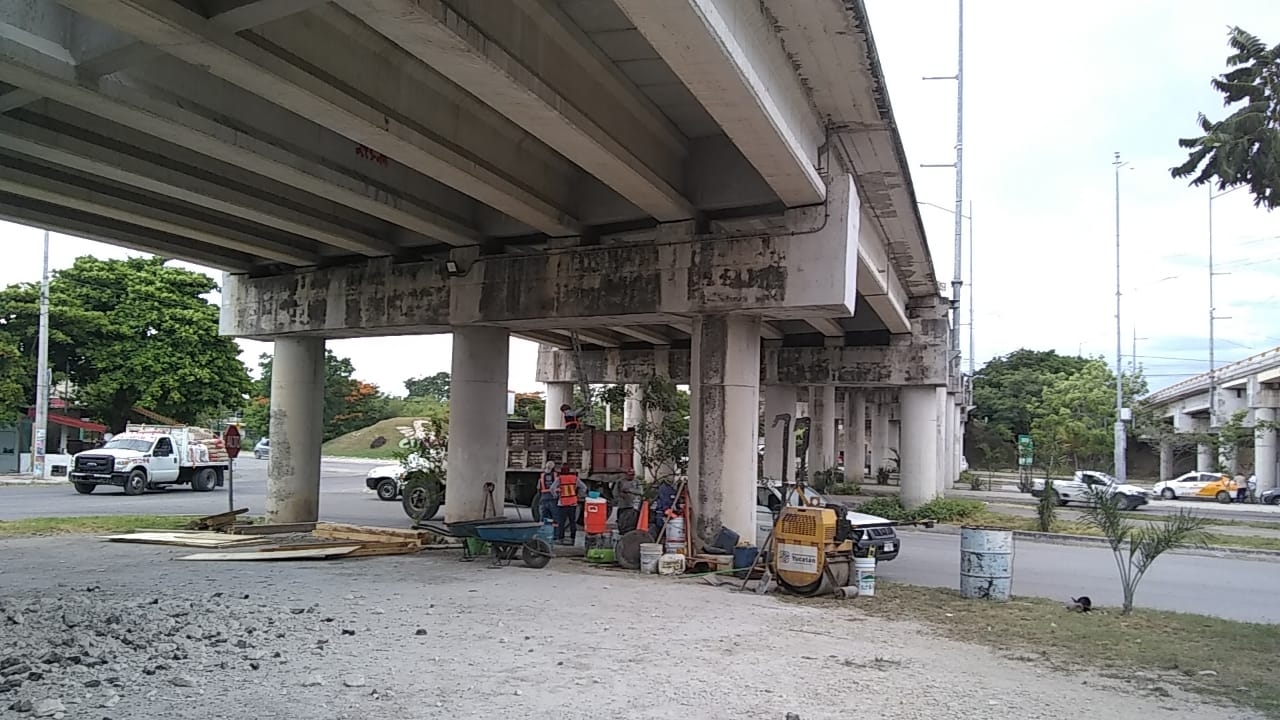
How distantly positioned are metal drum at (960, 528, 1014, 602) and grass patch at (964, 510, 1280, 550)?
27.6ft

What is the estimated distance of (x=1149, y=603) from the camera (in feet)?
40.7

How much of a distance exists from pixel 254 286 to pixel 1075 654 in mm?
16990

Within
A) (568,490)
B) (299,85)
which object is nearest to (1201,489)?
(568,490)

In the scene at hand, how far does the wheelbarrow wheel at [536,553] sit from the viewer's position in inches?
540

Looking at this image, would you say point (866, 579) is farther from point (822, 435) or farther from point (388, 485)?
point (822, 435)

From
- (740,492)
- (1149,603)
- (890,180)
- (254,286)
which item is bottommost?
(1149,603)

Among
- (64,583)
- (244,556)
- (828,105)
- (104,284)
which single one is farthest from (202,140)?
(104,284)

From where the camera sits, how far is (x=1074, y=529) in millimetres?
21969

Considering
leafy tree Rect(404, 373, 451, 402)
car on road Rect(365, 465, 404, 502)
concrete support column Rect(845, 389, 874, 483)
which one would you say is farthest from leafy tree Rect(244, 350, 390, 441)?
car on road Rect(365, 465, 404, 502)

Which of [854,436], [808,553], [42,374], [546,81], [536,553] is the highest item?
[546,81]

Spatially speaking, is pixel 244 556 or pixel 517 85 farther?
pixel 244 556

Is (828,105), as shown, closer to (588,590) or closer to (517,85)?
(517,85)

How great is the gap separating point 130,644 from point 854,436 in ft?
146

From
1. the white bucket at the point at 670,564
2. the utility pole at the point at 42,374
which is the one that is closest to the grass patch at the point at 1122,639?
the white bucket at the point at 670,564
